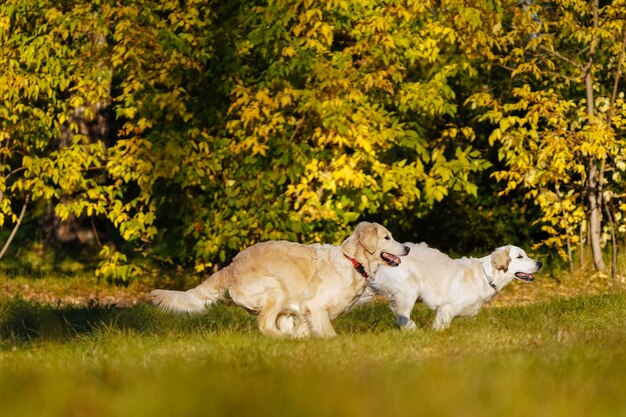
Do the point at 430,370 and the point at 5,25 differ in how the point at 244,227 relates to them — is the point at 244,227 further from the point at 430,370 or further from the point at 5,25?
the point at 430,370

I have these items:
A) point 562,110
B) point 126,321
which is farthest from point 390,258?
point 562,110

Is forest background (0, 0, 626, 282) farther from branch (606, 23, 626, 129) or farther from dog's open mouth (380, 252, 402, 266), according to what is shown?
dog's open mouth (380, 252, 402, 266)

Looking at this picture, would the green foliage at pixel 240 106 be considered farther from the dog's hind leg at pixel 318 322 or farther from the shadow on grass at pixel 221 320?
the dog's hind leg at pixel 318 322

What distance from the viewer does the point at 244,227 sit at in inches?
534

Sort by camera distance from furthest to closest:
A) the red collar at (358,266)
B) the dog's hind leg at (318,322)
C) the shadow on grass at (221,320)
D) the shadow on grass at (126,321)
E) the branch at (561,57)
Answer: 1. the branch at (561,57)
2. the shadow on grass at (221,320)
3. the shadow on grass at (126,321)
4. the red collar at (358,266)
5. the dog's hind leg at (318,322)

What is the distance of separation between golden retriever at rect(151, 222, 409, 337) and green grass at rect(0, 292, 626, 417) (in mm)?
297

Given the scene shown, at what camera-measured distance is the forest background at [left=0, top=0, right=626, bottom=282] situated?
13062mm

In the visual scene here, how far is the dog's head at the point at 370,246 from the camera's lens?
28.4 feet

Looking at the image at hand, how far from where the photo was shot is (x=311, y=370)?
19.7 feet

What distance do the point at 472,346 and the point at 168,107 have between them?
6.79 meters

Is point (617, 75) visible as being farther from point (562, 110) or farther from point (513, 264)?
point (513, 264)

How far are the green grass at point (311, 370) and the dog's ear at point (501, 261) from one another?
502 millimetres

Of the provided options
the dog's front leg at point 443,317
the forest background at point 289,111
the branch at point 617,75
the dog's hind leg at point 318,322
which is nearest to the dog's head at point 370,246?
the dog's hind leg at point 318,322

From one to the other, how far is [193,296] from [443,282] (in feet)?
7.80
